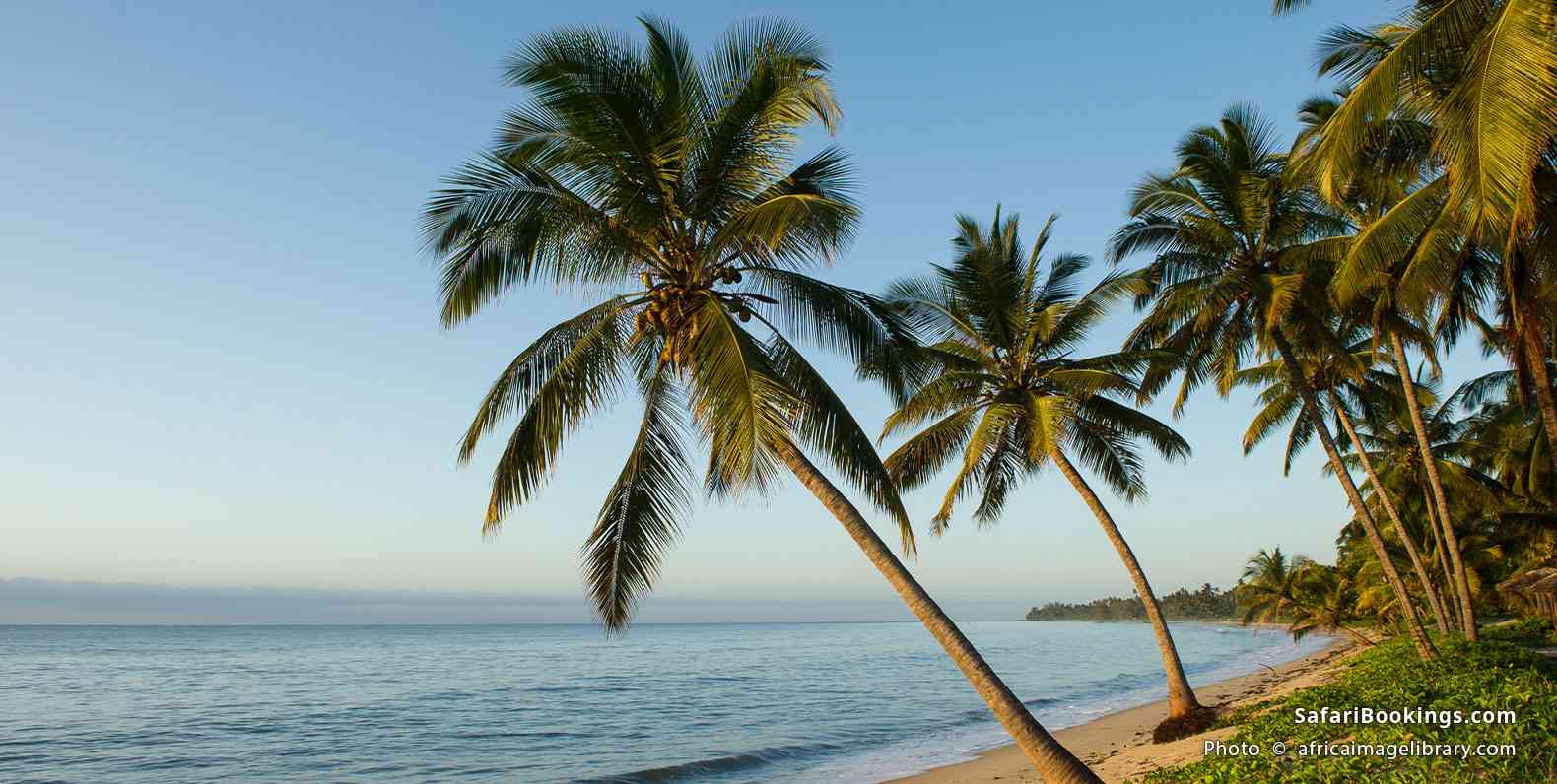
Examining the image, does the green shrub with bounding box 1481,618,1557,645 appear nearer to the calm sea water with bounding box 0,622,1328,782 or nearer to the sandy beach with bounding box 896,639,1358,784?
the sandy beach with bounding box 896,639,1358,784

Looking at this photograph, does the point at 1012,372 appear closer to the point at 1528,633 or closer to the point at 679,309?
the point at 679,309

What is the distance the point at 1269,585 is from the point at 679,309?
111 ft

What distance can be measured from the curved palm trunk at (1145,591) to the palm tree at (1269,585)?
20.3 metres

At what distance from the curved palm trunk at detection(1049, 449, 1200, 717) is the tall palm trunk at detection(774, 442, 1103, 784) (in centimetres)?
651

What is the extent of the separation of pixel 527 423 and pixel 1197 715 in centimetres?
1205

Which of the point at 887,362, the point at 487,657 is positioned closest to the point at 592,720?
the point at 887,362

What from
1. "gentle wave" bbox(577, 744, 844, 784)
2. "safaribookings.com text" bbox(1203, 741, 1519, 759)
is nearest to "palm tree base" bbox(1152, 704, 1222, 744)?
"safaribookings.com text" bbox(1203, 741, 1519, 759)

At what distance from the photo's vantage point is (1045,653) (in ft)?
185

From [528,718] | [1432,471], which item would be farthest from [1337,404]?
[528,718]

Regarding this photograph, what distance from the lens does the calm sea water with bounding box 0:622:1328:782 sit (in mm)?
16594

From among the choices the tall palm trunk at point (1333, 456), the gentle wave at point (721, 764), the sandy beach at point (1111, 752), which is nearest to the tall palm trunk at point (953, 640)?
the sandy beach at point (1111, 752)

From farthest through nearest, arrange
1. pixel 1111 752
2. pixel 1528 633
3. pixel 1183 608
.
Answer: pixel 1183 608 < pixel 1528 633 < pixel 1111 752

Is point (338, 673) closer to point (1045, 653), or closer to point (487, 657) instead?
point (487, 657)

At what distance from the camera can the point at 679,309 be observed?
8641 mm
